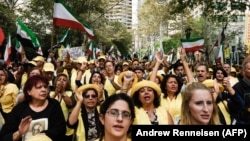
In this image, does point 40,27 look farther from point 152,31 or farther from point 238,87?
point 238,87

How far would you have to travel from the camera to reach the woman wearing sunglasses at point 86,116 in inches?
188

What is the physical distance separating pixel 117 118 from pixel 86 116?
2.17 metres

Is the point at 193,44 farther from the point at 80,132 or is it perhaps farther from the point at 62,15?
the point at 80,132

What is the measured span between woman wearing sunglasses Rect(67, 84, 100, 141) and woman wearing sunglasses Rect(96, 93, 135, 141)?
1752 mm

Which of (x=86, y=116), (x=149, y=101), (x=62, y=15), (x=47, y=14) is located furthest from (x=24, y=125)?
(x=47, y=14)

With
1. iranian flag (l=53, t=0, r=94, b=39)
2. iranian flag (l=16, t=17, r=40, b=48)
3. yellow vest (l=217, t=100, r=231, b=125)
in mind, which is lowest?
yellow vest (l=217, t=100, r=231, b=125)

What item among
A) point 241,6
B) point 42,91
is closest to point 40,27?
point 241,6

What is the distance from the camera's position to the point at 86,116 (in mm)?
4957

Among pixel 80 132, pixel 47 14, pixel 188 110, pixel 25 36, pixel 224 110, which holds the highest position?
pixel 47 14

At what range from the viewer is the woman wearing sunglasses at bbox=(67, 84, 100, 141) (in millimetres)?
4781

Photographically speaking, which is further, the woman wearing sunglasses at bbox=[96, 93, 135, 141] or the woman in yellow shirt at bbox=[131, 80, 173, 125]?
the woman in yellow shirt at bbox=[131, 80, 173, 125]

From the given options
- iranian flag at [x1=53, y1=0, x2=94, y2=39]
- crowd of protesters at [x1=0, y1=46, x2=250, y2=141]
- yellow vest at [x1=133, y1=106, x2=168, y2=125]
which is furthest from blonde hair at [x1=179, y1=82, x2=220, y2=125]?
iranian flag at [x1=53, y1=0, x2=94, y2=39]

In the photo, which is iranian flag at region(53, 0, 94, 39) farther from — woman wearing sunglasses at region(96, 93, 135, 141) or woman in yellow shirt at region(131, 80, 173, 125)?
woman wearing sunglasses at region(96, 93, 135, 141)

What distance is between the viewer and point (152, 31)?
5503cm
